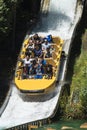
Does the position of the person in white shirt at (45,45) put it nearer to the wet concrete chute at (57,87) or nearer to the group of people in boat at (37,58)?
the group of people in boat at (37,58)

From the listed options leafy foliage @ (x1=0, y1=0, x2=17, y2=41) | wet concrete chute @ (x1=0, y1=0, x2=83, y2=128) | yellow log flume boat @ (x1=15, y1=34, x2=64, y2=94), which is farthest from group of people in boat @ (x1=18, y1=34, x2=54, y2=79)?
leafy foliage @ (x1=0, y1=0, x2=17, y2=41)

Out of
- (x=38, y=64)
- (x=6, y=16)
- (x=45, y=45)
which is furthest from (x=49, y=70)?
(x=6, y=16)

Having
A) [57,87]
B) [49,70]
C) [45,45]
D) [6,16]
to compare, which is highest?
[6,16]

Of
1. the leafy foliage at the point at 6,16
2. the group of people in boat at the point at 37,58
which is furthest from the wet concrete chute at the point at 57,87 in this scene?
the leafy foliage at the point at 6,16

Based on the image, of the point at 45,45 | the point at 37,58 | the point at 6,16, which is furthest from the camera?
the point at 45,45

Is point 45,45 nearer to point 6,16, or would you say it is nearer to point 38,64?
point 38,64

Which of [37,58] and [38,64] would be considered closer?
[38,64]
